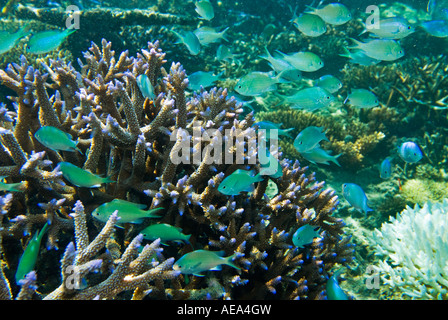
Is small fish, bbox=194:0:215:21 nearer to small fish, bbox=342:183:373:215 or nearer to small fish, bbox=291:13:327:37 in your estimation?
small fish, bbox=291:13:327:37

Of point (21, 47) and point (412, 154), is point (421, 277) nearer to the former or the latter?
point (412, 154)

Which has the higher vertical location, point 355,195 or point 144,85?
point 144,85

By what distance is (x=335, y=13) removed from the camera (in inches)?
218

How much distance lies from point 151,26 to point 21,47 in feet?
11.8

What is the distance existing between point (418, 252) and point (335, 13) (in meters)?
4.98

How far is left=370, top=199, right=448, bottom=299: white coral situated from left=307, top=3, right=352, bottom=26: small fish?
4.23 m

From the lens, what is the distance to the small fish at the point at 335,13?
5.45 metres

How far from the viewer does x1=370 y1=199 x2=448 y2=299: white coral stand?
2.82 m

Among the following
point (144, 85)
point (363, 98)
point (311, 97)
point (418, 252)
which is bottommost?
point (418, 252)

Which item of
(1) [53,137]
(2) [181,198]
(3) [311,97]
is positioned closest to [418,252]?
(3) [311,97]

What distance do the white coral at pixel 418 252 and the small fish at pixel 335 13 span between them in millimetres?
4233

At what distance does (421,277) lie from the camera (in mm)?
2910

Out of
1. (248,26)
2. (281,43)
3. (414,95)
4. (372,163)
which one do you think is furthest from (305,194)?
(248,26)

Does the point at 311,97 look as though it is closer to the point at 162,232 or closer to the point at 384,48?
the point at 384,48
